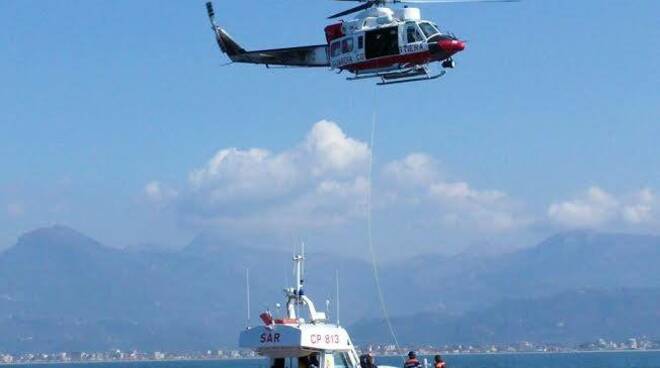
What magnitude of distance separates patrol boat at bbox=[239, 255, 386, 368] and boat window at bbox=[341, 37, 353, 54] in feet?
61.7

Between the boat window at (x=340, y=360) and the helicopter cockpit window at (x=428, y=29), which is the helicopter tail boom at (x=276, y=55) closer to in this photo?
the helicopter cockpit window at (x=428, y=29)

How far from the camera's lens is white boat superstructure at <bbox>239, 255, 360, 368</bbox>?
131 ft

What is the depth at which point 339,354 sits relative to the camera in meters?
41.6

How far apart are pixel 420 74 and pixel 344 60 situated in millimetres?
3646

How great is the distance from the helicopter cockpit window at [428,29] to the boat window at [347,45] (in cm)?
316

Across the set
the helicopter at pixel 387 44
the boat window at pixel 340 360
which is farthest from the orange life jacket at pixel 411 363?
the helicopter at pixel 387 44

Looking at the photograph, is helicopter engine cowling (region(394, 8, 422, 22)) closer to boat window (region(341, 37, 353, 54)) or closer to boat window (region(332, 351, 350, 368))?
boat window (region(341, 37, 353, 54))

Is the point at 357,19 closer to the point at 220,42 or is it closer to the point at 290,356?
the point at 220,42

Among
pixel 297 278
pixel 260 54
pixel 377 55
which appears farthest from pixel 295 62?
pixel 297 278

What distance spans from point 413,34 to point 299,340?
20894mm

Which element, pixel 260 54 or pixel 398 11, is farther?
pixel 260 54

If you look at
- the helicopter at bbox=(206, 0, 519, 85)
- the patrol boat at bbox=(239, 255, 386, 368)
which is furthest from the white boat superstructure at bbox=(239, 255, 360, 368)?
the helicopter at bbox=(206, 0, 519, 85)

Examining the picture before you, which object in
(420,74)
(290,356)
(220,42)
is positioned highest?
(220,42)

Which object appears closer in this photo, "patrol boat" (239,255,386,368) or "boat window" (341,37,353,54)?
"patrol boat" (239,255,386,368)
